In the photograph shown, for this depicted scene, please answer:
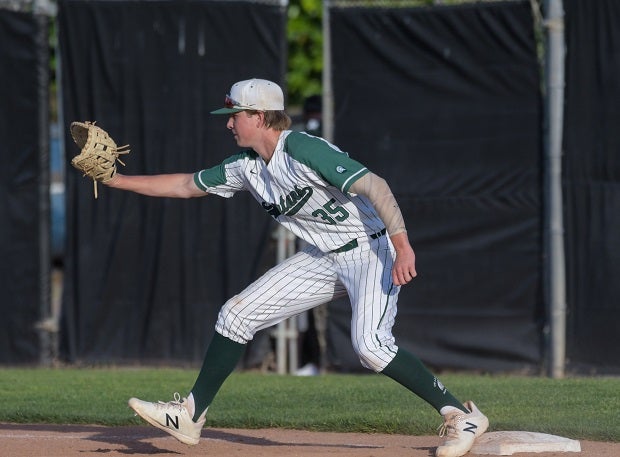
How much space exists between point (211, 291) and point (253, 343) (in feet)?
1.76

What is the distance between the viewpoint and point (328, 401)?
7.38m

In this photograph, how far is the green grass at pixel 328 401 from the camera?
6480 mm

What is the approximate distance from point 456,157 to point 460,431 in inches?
165

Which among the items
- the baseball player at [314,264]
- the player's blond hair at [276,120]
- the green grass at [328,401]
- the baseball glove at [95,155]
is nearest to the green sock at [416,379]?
the baseball player at [314,264]

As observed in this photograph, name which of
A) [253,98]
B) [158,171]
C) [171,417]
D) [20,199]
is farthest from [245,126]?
[20,199]

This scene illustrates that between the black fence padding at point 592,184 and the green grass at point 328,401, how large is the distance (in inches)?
19.2

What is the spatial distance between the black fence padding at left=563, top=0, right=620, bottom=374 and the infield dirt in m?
2.97

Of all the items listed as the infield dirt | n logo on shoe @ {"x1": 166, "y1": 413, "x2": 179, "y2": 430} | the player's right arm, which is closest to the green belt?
the player's right arm

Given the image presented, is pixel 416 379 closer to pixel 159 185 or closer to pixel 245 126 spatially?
pixel 245 126

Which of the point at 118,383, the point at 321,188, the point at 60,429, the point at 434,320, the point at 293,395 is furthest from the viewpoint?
the point at 434,320

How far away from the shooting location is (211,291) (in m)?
9.74

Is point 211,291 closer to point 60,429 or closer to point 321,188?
point 60,429

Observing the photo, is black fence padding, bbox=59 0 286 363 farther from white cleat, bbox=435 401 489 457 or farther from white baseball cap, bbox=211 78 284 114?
white cleat, bbox=435 401 489 457

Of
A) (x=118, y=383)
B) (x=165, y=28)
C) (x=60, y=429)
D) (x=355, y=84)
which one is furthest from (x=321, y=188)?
(x=165, y=28)
